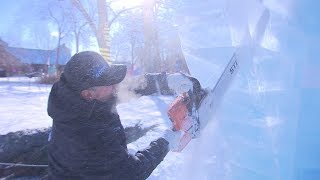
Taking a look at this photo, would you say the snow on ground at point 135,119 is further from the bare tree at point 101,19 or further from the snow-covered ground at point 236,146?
the bare tree at point 101,19

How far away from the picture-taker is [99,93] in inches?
62.9

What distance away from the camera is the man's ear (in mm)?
1554

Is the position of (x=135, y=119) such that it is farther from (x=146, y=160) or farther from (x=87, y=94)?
(x=87, y=94)

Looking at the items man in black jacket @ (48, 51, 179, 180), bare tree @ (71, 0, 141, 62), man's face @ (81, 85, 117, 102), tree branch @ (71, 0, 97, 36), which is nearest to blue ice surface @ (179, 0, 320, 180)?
man in black jacket @ (48, 51, 179, 180)

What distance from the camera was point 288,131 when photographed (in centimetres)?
187

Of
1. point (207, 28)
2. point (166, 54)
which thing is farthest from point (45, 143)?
point (166, 54)

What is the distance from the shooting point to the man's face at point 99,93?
1567mm

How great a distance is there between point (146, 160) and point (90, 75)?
653 mm

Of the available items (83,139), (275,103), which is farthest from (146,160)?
(275,103)

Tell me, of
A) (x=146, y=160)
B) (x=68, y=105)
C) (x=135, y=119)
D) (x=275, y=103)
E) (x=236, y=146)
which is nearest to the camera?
(x=68, y=105)

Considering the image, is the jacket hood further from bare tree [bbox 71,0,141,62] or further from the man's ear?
bare tree [bbox 71,0,141,62]

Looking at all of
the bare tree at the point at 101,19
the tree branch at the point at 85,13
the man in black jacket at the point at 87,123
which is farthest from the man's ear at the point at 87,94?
the tree branch at the point at 85,13

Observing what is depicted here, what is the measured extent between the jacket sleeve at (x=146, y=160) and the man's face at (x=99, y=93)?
1.18 feet

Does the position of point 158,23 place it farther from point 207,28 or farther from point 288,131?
point 288,131
